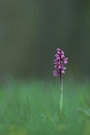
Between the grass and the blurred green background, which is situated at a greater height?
the blurred green background

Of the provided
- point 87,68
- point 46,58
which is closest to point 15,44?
point 46,58

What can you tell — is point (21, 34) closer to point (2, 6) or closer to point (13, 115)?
point (2, 6)

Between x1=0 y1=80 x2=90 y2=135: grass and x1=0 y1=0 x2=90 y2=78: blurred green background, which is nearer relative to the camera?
x1=0 y1=80 x2=90 y2=135: grass

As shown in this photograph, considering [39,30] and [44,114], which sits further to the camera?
[39,30]

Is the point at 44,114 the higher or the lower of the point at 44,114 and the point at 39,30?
the lower

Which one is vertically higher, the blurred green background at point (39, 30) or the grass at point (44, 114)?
the blurred green background at point (39, 30)
